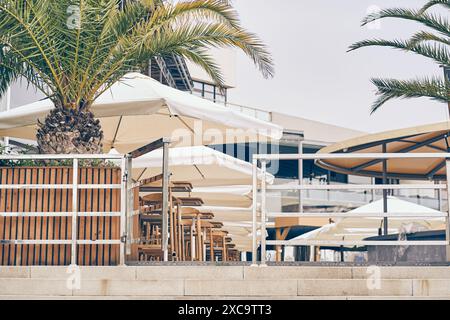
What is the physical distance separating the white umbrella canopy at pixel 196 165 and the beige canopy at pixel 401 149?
78.3 inches

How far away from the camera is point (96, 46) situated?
9609 mm

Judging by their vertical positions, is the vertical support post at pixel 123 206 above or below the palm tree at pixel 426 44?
below

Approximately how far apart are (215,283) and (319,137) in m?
40.3

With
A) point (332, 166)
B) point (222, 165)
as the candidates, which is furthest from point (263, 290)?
point (332, 166)

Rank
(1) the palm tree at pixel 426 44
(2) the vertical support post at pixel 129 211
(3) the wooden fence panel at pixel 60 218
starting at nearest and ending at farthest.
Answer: (2) the vertical support post at pixel 129 211 < (3) the wooden fence panel at pixel 60 218 < (1) the palm tree at pixel 426 44

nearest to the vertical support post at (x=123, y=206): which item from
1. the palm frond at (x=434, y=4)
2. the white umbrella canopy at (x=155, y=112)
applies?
the white umbrella canopy at (x=155, y=112)

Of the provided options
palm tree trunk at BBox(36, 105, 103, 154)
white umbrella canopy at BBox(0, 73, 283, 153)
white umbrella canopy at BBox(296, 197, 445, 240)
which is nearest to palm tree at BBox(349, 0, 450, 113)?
white umbrella canopy at BBox(0, 73, 283, 153)

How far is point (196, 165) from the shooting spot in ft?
44.7

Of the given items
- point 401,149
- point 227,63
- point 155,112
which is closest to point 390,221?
point 401,149

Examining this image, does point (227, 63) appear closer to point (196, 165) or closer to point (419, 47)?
point (196, 165)

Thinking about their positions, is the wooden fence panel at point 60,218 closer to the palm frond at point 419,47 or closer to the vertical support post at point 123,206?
the vertical support post at point 123,206

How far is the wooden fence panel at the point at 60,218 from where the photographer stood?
8242mm

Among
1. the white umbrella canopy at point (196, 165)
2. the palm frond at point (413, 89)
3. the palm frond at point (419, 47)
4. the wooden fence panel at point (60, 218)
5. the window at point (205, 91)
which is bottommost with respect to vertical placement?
the wooden fence panel at point (60, 218)
